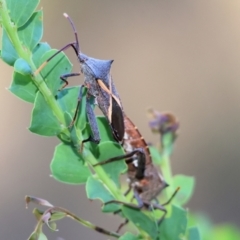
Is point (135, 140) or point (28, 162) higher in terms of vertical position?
point (135, 140)

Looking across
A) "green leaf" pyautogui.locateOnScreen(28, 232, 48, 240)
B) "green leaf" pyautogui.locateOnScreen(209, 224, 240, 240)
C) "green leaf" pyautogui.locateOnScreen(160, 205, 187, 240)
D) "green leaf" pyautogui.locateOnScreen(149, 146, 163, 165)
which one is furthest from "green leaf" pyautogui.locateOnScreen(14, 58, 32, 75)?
"green leaf" pyautogui.locateOnScreen(209, 224, 240, 240)

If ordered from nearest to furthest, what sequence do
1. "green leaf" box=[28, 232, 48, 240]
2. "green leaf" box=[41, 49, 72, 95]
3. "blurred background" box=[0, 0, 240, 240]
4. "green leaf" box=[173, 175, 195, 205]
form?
"green leaf" box=[28, 232, 48, 240] → "green leaf" box=[41, 49, 72, 95] → "green leaf" box=[173, 175, 195, 205] → "blurred background" box=[0, 0, 240, 240]

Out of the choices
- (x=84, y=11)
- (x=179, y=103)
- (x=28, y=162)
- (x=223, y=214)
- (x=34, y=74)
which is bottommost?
(x=223, y=214)

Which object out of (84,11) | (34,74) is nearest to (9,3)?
(34,74)

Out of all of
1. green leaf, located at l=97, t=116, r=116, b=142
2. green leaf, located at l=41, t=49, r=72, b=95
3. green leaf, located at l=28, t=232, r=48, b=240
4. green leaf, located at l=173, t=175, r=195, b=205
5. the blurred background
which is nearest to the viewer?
green leaf, located at l=28, t=232, r=48, b=240

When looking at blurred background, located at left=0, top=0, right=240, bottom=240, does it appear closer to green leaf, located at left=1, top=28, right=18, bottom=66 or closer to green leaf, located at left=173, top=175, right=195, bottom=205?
green leaf, located at left=173, top=175, right=195, bottom=205

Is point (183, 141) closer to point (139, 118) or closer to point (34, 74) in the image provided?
point (139, 118)

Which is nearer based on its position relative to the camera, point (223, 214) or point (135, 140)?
point (135, 140)
